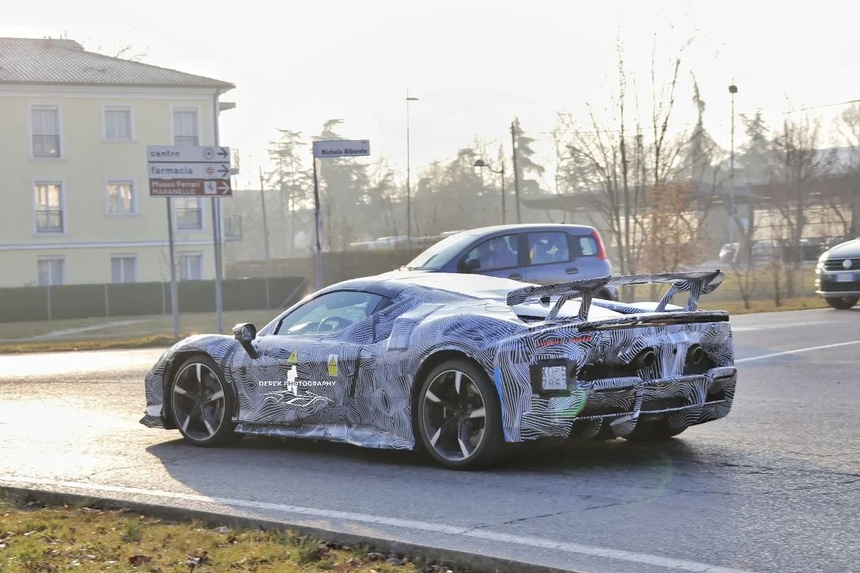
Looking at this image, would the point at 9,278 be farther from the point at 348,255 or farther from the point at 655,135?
the point at 655,135

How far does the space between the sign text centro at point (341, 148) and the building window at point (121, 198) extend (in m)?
35.4

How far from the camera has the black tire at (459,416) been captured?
24.2ft

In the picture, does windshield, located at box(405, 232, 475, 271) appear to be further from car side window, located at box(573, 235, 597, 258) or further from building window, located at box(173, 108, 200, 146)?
building window, located at box(173, 108, 200, 146)

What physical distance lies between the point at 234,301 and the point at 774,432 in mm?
44667

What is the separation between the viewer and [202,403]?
9398 mm

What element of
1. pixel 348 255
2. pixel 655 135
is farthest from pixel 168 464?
pixel 348 255

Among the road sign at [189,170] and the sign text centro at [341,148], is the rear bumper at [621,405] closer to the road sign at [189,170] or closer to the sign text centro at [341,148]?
the sign text centro at [341,148]

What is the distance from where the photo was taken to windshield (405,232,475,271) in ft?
55.3

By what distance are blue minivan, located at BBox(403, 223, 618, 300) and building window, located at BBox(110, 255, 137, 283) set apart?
40718 mm

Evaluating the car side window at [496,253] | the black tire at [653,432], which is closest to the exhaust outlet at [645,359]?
the black tire at [653,432]

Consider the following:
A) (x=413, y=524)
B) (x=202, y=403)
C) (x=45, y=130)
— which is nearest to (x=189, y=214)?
(x=45, y=130)

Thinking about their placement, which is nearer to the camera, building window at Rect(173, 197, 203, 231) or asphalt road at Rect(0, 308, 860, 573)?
asphalt road at Rect(0, 308, 860, 573)

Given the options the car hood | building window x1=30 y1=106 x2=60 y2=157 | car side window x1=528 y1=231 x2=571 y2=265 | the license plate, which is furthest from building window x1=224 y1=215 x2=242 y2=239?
the license plate

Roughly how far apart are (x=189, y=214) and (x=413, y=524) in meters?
51.5
